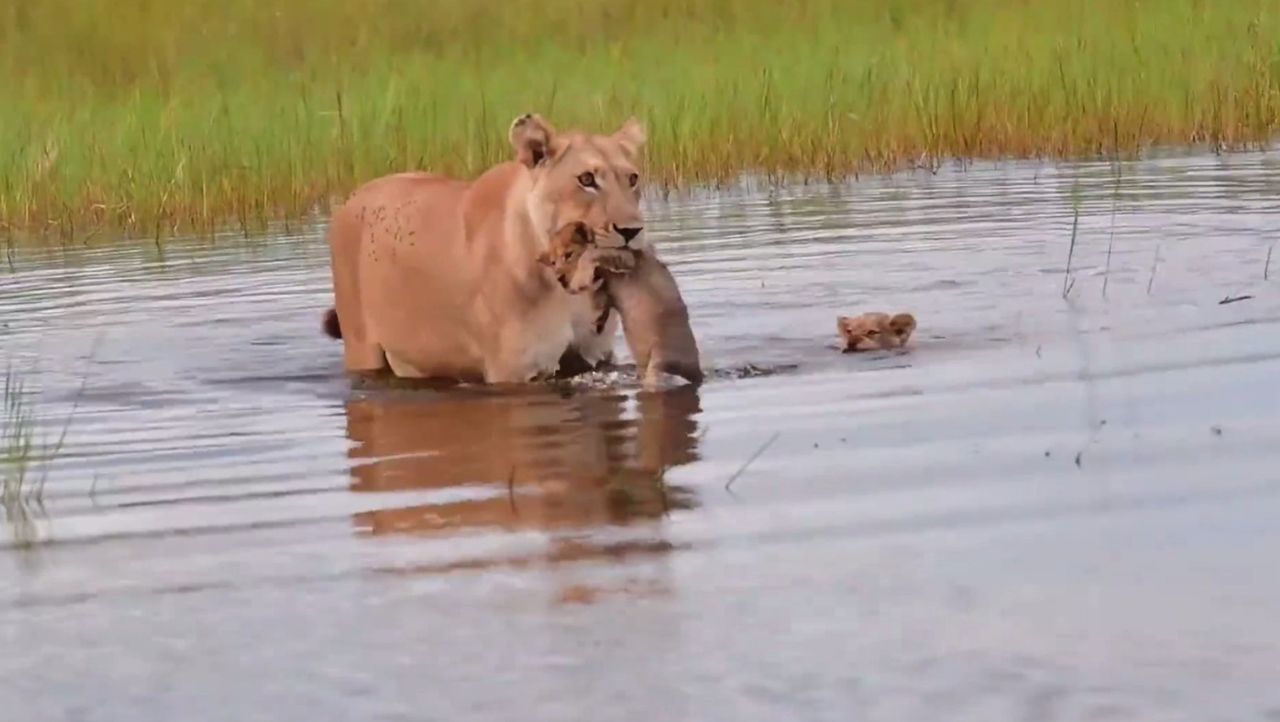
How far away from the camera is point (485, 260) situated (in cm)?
763

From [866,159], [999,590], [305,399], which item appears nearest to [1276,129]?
[866,159]

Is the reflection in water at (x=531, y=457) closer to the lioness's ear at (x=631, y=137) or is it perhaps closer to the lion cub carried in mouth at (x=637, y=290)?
the lion cub carried in mouth at (x=637, y=290)

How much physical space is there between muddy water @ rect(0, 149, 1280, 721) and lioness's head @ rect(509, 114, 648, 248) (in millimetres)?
478

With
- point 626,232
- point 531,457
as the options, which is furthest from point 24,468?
point 626,232

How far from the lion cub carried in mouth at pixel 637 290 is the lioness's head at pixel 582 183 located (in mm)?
58

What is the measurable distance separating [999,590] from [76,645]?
4.95ft

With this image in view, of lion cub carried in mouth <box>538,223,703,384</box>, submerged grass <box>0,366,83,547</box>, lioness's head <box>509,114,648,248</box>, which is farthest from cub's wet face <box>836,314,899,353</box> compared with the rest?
submerged grass <box>0,366,83,547</box>

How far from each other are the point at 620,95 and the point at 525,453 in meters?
9.98

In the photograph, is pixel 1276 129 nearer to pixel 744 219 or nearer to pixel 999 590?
pixel 744 219

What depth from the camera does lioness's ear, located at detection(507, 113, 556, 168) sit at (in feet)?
24.2

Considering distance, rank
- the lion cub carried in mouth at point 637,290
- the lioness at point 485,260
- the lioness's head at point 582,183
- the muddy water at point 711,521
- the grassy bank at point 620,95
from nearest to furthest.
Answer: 1. the muddy water at point 711,521
2. the lion cub carried in mouth at point 637,290
3. the lioness's head at point 582,183
4. the lioness at point 485,260
5. the grassy bank at point 620,95

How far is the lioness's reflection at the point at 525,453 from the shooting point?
5125 mm

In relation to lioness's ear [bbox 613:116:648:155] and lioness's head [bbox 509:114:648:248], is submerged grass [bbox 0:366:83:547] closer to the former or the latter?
lioness's head [bbox 509:114:648:248]

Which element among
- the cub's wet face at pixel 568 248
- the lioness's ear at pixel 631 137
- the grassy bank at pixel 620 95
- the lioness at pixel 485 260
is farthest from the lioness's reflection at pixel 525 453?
the grassy bank at pixel 620 95
